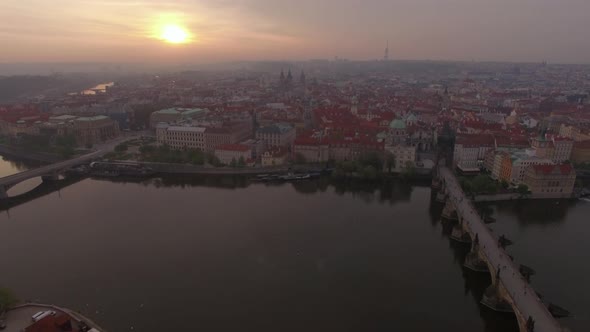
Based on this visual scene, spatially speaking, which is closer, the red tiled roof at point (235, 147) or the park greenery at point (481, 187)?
the park greenery at point (481, 187)

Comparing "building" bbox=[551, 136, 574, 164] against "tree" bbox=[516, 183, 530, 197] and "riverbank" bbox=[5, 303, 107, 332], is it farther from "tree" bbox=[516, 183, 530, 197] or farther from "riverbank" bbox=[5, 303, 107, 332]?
"riverbank" bbox=[5, 303, 107, 332]

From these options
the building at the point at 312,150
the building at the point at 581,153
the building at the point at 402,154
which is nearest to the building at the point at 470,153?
the building at the point at 402,154

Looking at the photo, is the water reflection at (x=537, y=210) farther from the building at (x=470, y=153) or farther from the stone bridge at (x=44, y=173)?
the stone bridge at (x=44, y=173)

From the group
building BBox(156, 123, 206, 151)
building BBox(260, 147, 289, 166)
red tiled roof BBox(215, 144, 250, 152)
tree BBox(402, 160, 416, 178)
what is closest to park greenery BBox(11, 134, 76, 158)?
building BBox(156, 123, 206, 151)

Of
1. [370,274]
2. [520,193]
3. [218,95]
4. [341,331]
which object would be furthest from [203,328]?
[218,95]

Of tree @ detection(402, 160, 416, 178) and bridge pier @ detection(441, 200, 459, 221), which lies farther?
tree @ detection(402, 160, 416, 178)
